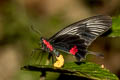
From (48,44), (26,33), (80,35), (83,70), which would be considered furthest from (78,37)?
(26,33)

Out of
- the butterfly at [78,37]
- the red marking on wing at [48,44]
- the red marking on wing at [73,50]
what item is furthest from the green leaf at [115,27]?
the red marking on wing at [48,44]

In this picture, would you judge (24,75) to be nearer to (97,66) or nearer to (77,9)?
(97,66)

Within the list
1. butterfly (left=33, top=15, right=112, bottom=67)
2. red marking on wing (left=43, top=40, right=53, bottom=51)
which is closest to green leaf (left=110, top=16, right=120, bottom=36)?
butterfly (left=33, top=15, right=112, bottom=67)

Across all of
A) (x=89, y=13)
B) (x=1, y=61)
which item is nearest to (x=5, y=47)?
(x=1, y=61)

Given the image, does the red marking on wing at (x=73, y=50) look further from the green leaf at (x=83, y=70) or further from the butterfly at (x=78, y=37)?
the green leaf at (x=83, y=70)

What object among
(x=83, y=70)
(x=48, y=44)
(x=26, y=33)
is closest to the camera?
(x=83, y=70)

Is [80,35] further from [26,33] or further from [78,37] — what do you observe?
[26,33]

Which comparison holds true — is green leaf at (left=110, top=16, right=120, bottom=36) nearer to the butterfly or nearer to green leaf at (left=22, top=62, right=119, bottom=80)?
the butterfly
